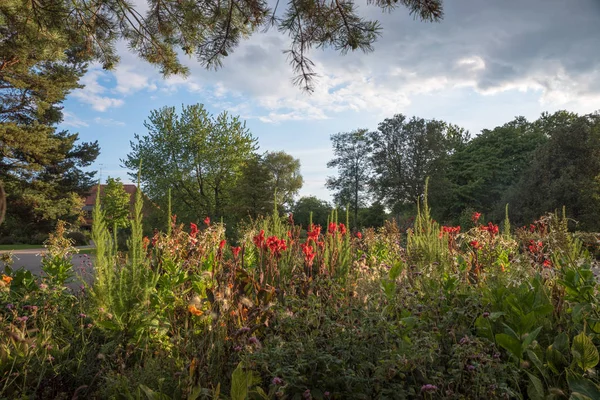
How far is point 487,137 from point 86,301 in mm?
35394

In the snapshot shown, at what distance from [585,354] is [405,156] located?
3283cm

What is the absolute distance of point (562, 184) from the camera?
19.9m

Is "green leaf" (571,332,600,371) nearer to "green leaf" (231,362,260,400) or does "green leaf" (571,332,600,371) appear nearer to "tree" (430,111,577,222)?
"green leaf" (231,362,260,400)

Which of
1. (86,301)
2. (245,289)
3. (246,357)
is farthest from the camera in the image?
(86,301)

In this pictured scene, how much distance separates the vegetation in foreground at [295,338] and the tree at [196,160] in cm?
2165

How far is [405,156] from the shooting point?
33.6 m

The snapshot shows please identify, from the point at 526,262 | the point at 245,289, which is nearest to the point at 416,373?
the point at 245,289

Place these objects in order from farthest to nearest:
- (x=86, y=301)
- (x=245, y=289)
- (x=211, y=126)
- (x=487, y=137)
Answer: (x=487, y=137) < (x=211, y=126) < (x=86, y=301) < (x=245, y=289)

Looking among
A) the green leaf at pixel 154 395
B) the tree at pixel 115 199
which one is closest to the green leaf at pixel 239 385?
the green leaf at pixel 154 395

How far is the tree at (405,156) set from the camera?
106 feet

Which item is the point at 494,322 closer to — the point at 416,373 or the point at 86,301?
the point at 416,373

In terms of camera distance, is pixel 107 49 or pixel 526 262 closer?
pixel 526 262

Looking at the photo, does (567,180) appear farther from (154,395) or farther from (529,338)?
(154,395)

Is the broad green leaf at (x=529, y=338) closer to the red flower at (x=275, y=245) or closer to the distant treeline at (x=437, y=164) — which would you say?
the red flower at (x=275, y=245)
